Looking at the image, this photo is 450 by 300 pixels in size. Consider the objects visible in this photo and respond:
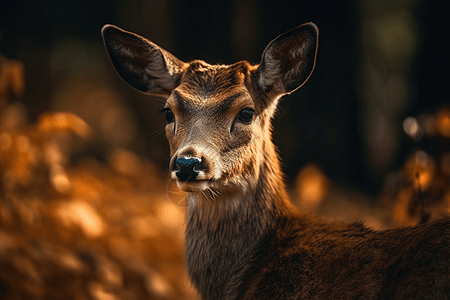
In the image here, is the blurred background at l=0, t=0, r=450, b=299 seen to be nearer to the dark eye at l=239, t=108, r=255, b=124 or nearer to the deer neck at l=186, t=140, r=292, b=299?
the deer neck at l=186, t=140, r=292, b=299

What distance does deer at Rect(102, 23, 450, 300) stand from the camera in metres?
2.93

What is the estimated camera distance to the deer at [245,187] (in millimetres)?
2934

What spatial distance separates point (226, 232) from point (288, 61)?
139 cm

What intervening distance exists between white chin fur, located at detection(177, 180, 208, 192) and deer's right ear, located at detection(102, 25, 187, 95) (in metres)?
1.18

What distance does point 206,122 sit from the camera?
11.0 ft

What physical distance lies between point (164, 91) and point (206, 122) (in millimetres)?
814

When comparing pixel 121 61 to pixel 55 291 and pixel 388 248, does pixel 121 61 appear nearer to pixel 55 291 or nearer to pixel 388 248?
pixel 55 291

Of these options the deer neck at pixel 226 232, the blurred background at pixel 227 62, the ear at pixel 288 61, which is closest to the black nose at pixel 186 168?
the deer neck at pixel 226 232

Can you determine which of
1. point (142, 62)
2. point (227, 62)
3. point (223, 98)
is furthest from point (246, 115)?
point (227, 62)

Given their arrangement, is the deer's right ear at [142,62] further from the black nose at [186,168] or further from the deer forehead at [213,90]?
the black nose at [186,168]

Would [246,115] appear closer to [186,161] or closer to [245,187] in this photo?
[245,187]

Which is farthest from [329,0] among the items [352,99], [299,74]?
[299,74]

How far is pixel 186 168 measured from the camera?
2.91 metres

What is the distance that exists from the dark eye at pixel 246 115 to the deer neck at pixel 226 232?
461 millimetres
